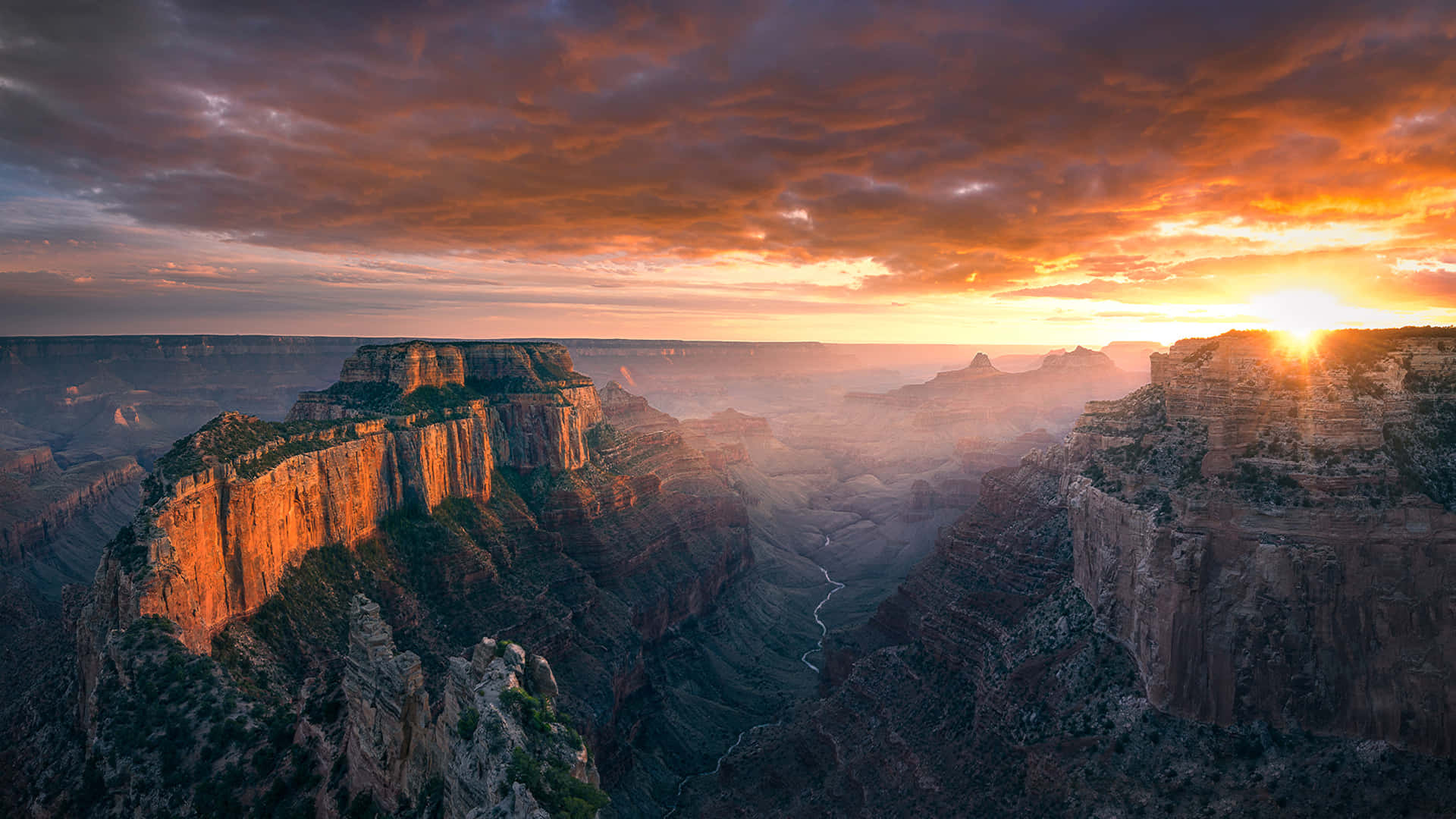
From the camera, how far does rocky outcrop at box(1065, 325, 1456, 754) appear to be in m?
39.1

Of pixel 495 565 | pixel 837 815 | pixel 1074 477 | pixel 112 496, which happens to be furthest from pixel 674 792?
pixel 112 496

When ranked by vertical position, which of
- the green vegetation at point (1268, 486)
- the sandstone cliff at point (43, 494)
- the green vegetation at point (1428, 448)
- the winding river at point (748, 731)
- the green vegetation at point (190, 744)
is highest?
the green vegetation at point (1428, 448)

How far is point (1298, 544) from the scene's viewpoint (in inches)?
1602

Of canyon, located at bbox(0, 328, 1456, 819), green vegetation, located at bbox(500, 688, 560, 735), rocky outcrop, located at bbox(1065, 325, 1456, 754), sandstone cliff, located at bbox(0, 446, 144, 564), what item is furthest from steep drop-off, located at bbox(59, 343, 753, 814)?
sandstone cliff, located at bbox(0, 446, 144, 564)

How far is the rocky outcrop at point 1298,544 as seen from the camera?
128 feet

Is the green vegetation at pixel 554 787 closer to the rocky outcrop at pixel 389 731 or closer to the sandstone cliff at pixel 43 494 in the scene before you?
the rocky outcrop at pixel 389 731

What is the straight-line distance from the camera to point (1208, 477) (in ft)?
148

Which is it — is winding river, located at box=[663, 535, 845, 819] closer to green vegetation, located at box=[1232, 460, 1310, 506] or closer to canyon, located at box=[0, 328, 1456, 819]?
canyon, located at box=[0, 328, 1456, 819]

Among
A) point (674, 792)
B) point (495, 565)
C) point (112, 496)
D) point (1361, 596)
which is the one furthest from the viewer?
point (112, 496)

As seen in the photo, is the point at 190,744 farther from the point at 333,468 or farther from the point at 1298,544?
the point at 1298,544

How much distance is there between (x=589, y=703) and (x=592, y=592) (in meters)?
16.0

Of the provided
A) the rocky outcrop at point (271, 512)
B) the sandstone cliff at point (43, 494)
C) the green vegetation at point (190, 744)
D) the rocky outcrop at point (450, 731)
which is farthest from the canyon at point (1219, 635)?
the sandstone cliff at point (43, 494)

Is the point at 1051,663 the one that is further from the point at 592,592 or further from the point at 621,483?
the point at 621,483

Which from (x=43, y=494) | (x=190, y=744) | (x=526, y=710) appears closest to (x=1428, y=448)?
(x=526, y=710)
